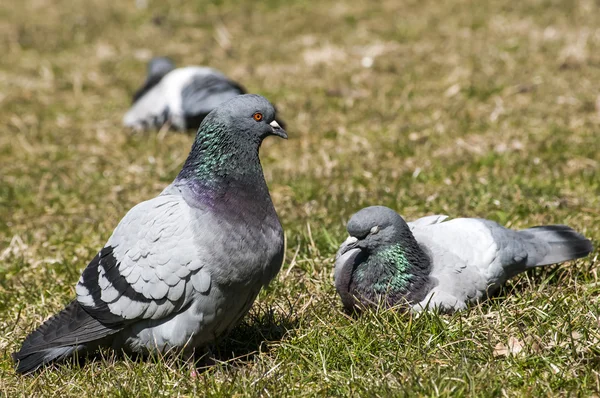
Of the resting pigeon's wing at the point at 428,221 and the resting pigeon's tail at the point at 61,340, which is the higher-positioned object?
the resting pigeon's tail at the point at 61,340

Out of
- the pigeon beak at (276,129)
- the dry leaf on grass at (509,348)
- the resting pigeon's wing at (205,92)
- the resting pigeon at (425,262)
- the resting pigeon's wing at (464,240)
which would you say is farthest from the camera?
the resting pigeon's wing at (205,92)

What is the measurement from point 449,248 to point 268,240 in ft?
3.58

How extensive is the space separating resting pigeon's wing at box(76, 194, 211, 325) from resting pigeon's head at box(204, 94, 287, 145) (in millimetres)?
412

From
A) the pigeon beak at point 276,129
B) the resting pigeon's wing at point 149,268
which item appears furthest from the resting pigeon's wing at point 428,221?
the resting pigeon's wing at point 149,268

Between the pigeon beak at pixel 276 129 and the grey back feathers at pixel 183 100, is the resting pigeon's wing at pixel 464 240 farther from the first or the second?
the grey back feathers at pixel 183 100

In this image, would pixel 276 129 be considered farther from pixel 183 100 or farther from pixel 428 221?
pixel 183 100

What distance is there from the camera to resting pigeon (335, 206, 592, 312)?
12.7ft

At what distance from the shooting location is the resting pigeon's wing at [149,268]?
3387 millimetres

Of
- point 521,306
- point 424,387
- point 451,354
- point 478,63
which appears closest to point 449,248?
point 521,306

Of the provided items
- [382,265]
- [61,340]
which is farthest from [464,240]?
[61,340]

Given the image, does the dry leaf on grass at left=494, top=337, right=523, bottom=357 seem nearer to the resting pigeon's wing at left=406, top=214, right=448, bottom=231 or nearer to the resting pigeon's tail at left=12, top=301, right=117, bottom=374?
the resting pigeon's wing at left=406, top=214, right=448, bottom=231

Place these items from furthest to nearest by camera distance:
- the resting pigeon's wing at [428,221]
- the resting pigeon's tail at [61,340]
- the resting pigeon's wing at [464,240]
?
the resting pigeon's wing at [428,221], the resting pigeon's wing at [464,240], the resting pigeon's tail at [61,340]

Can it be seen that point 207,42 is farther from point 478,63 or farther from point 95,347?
point 95,347

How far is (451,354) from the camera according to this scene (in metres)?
3.35
